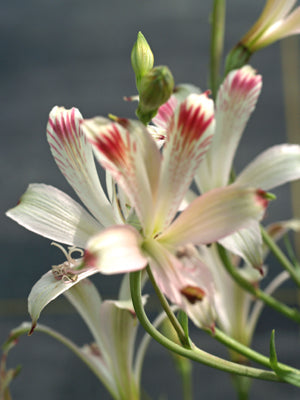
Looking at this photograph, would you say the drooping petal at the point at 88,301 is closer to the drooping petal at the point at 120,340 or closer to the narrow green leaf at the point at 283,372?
the drooping petal at the point at 120,340

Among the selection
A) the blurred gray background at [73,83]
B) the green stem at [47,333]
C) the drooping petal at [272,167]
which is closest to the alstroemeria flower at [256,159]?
the drooping petal at [272,167]

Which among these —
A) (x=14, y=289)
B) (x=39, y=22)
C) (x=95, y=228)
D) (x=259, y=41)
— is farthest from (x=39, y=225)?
(x=39, y=22)

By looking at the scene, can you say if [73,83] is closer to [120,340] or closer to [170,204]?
[120,340]

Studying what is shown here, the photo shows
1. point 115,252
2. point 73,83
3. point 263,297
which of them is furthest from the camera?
point 73,83

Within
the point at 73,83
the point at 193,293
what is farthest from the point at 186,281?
the point at 73,83

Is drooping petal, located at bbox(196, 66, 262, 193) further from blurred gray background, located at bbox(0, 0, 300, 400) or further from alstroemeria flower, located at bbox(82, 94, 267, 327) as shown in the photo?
blurred gray background, located at bbox(0, 0, 300, 400)

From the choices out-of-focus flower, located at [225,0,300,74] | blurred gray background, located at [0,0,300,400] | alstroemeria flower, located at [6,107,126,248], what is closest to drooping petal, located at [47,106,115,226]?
alstroemeria flower, located at [6,107,126,248]
